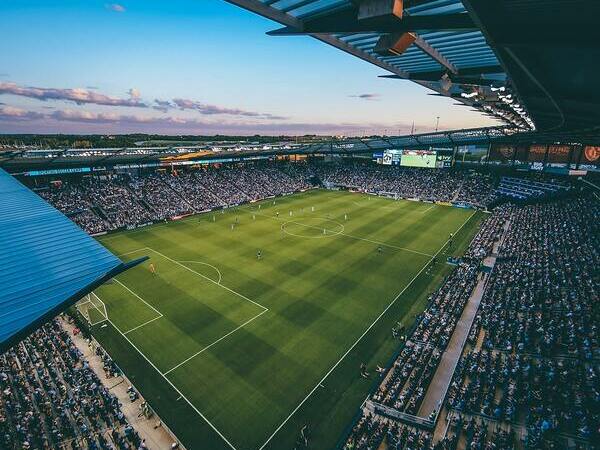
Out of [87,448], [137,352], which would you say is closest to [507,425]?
[87,448]

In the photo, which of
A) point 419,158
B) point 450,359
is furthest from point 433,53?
point 419,158

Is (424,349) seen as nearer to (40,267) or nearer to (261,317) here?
(261,317)

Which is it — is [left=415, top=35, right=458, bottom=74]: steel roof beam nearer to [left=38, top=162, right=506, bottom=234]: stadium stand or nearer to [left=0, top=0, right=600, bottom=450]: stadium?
[left=0, top=0, right=600, bottom=450]: stadium

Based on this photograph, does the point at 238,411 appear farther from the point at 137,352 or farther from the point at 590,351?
the point at 590,351

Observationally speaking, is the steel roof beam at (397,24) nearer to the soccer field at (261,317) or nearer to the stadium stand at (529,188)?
Answer: the soccer field at (261,317)

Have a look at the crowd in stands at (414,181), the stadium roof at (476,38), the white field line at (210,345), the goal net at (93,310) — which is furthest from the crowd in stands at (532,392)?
the crowd in stands at (414,181)

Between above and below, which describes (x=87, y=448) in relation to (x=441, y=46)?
below
